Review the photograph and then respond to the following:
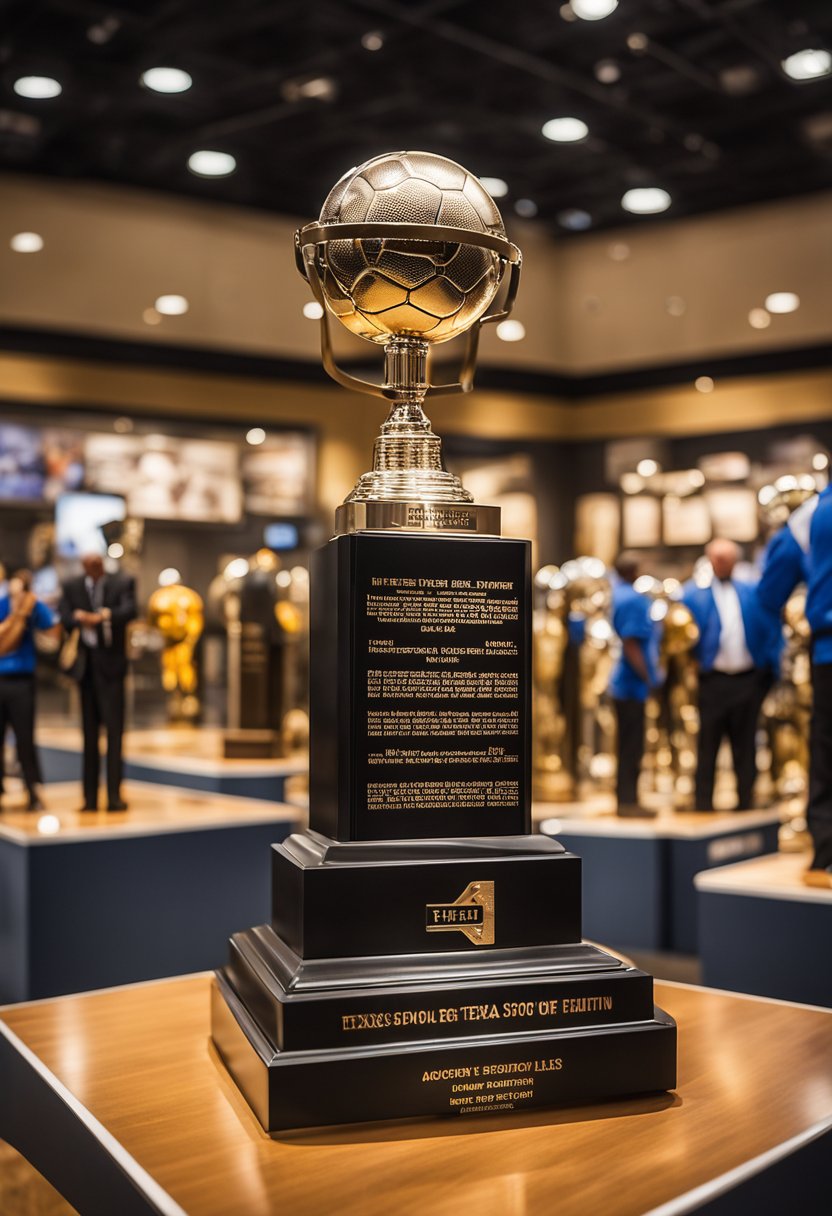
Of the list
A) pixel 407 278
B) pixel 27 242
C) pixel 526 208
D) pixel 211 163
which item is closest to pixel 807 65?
pixel 526 208

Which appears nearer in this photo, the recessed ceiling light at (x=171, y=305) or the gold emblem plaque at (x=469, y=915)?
the gold emblem plaque at (x=469, y=915)

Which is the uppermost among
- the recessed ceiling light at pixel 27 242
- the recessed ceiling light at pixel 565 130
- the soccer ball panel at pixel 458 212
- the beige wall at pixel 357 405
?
the recessed ceiling light at pixel 565 130

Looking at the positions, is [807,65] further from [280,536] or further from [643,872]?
[280,536]

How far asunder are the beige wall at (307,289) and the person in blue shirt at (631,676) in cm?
405

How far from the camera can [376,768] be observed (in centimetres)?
195

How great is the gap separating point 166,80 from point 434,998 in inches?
265

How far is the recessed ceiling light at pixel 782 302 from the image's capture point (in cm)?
934

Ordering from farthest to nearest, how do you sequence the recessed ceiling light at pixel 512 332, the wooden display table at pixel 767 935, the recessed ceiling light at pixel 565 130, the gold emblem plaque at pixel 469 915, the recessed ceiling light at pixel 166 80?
the recessed ceiling light at pixel 512 332, the recessed ceiling light at pixel 565 130, the recessed ceiling light at pixel 166 80, the wooden display table at pixel 767 935, the gold emblem plaque at pixel 469 915

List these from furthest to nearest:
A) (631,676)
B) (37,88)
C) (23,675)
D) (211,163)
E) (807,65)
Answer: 1. (211,163)
2. (37,88)
3. (807,65)
4. (631,676)
5. (23,675)

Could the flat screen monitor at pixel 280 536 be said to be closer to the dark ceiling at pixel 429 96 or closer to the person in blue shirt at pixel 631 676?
the dark ceiling at pixel 429 96

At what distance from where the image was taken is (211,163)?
29.2ft

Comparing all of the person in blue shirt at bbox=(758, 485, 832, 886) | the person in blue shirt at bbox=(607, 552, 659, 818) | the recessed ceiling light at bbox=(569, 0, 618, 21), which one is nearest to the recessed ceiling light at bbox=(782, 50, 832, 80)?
the recessed ceiling light at bbox=(569, 0, 618, 21)

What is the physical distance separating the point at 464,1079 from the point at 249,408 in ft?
27.9

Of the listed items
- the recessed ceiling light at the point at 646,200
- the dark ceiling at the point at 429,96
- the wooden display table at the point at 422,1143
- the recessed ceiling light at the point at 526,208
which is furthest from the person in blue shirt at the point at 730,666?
the recessed ceiling light at the point at 526,208
